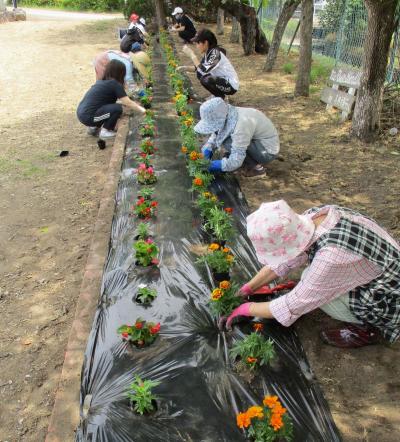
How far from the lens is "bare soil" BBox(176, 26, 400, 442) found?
2232 mm

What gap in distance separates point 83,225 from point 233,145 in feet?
5.71

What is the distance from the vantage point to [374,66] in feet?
16.6

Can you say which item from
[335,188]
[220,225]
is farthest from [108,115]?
[220,225]

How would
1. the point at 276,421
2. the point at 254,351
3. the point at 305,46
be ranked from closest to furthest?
the point at 276,421, the point at 254,351, the point at 305,46

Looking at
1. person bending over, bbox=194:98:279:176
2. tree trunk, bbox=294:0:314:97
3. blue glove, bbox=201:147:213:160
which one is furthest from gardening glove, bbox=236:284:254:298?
tree trunk, bbox=294:0:314:97

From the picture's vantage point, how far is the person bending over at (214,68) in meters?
5.99

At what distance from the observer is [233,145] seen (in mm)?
4070

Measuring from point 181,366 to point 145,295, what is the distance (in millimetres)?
608

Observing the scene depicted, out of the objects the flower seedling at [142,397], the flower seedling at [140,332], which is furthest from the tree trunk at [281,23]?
the flower seedling at [142,397]

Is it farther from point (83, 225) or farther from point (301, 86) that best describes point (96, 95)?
point (301, 86)

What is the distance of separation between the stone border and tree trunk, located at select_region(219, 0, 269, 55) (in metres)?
8.77

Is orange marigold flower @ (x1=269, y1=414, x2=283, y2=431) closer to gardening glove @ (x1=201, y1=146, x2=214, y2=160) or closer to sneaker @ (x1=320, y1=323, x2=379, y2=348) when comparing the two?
sneaker @ (x1=320, y1=323, x2=379, y2=348)

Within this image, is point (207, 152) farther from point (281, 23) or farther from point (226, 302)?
point (281, 23)

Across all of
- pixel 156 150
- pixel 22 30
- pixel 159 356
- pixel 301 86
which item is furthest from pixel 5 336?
pixel 22 30
